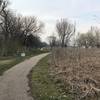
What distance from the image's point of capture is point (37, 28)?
9950 cm

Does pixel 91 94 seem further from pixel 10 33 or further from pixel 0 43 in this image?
pixel 10 33

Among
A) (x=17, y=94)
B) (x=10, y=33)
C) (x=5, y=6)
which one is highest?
(x=5, y=6)

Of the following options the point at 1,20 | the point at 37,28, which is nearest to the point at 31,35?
the point at 37,28

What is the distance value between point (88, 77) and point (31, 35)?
273 feet

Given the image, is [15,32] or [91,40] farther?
[91,40]

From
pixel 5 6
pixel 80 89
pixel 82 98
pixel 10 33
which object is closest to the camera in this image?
pixel 82 98

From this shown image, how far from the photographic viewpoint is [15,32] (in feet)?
273

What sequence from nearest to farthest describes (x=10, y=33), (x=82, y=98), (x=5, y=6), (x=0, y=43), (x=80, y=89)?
1. (x=82, y=98)
2. (x=80, y=89)
3. (x=0, y=43)
4. (x=5, y=6)
5. (x=10, y=33)

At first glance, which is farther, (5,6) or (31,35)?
(31,35)

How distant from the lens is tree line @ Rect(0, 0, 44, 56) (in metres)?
57.0

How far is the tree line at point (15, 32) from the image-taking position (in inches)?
2245

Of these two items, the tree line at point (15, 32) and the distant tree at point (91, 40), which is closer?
the tree line at point (15, 32)

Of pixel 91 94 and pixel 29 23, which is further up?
pixel 29 23

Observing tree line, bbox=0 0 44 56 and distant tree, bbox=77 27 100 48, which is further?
distant tree, bbox=77 27 100 48
